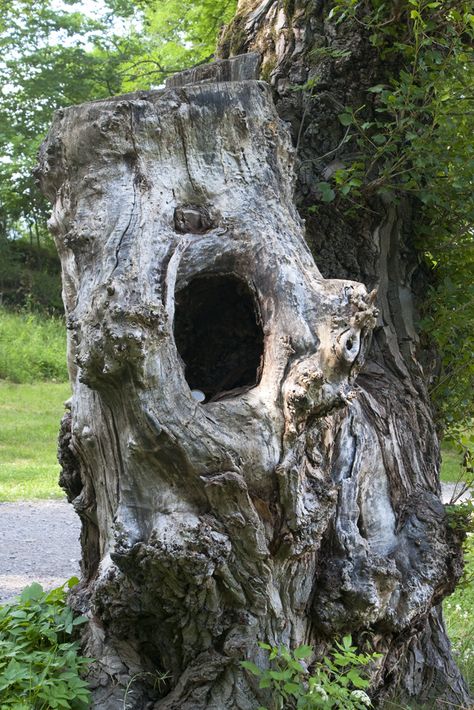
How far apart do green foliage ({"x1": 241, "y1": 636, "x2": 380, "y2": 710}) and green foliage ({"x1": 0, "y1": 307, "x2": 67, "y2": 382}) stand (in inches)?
571

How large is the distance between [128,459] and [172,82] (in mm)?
1811

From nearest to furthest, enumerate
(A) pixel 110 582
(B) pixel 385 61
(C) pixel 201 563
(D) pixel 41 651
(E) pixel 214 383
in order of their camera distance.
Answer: (C) pixel 201 563 → (A) pixel 110 582 → (D) pixel 41 651 → (E) pixel 214 383 → (B) pixel 385 61

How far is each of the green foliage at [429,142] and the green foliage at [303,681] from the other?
1885 mm

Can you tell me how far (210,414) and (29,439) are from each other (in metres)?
10.5

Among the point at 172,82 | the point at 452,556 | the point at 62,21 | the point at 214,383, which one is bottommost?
the point at 452,556

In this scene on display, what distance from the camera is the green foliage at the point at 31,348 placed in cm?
1727

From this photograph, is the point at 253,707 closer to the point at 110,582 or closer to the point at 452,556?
the point at 110,582

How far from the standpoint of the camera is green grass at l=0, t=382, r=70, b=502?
33.9 feet

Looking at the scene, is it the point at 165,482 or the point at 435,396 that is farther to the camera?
the point at 435,396

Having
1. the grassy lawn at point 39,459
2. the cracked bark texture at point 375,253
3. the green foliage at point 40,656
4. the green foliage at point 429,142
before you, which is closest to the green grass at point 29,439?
the grassy lawn at point 39,459

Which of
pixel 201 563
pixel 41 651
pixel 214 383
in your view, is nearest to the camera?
pixel 201 563

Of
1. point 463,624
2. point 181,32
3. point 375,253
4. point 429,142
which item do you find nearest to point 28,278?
point 181,32

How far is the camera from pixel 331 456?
3482mm

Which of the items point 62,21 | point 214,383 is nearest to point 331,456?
point 214,383
